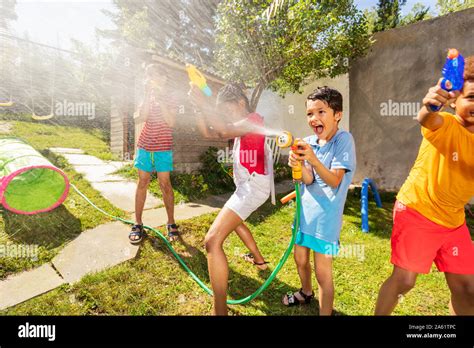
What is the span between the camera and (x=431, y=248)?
1.81 metres

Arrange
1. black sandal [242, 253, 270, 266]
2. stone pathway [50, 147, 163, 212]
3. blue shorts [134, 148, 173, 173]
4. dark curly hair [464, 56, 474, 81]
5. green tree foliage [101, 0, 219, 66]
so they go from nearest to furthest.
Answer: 1. dark curly hair [464, 56, 474, 81]
2. black sandal [242, 253, 270, 266]
3. blue shorts [134, 148, 173, 173]
4. stone pathway [50, 147, 163, 212]
5. green tree foliage [101, 0, 219, 66]

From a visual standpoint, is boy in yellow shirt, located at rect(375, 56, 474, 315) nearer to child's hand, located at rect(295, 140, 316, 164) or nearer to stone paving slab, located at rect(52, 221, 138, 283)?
child's hand, located at rect(295, 140, 316, 164)

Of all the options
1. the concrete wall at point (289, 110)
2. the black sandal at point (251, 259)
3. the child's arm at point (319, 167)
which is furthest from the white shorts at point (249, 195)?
the concrete wall at point (289, 110)

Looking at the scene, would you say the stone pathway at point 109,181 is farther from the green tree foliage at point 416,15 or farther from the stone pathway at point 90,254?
the green tree foliage at point 416,15

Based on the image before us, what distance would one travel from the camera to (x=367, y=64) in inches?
351

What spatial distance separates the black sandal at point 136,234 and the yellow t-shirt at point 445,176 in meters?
3.28

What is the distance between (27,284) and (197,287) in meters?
1.78

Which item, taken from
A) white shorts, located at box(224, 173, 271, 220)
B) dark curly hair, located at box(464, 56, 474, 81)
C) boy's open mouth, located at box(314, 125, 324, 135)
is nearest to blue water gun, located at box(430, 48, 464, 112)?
dark curly hair, located at box(464, 56, 474, 81)

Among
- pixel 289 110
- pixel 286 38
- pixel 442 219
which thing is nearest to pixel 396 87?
pixel 286 38

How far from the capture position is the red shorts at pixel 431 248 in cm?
178

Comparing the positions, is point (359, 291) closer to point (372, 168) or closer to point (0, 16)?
point (372, 168)

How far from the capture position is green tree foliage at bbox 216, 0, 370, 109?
675cm

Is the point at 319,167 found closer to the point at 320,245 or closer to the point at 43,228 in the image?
the point at 320,245

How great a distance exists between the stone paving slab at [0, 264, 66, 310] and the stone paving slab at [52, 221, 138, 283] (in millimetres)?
101
